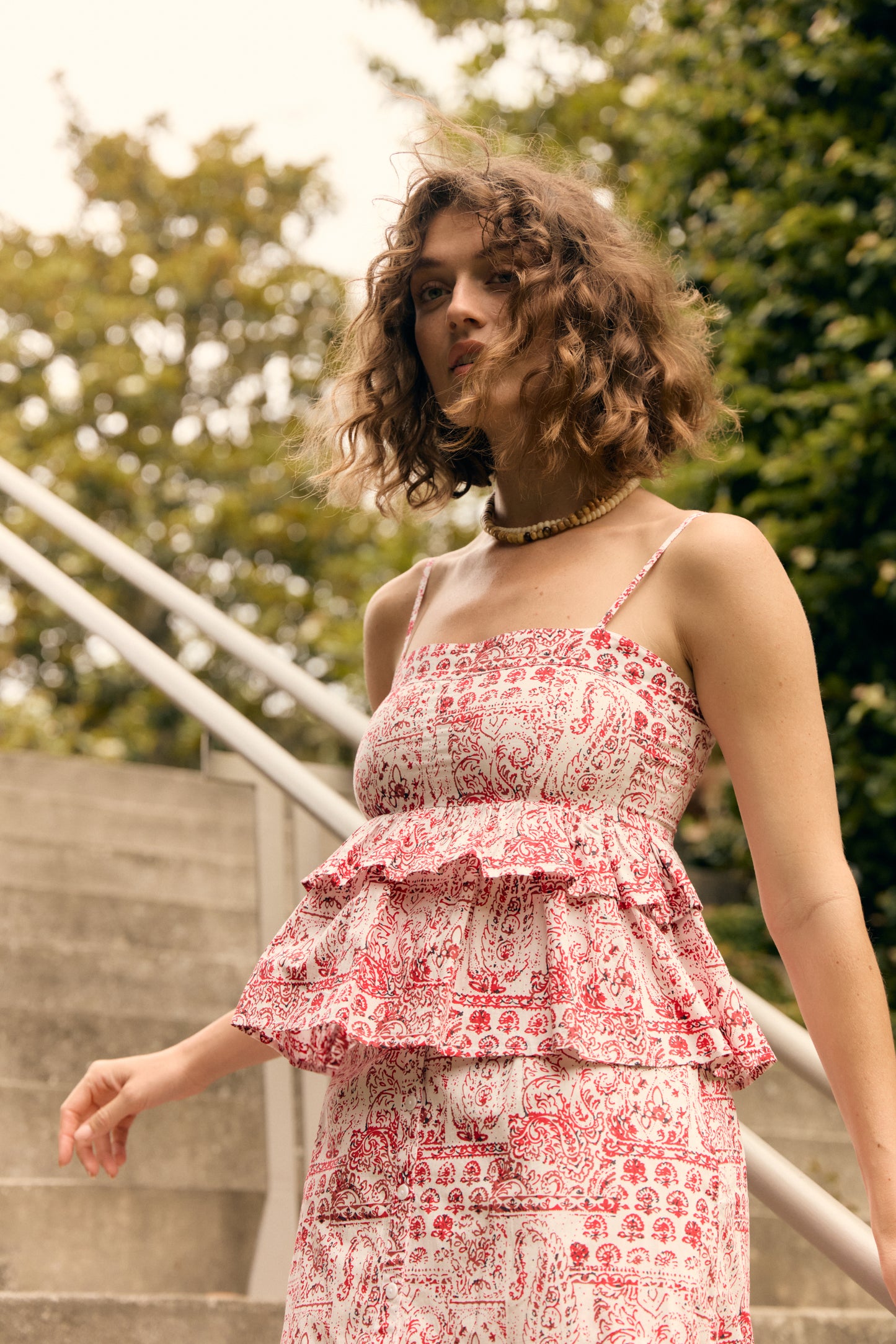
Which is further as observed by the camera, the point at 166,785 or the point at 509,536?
the point at 166,785

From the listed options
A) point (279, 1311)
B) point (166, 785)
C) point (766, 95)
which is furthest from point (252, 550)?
point (279, 1311)

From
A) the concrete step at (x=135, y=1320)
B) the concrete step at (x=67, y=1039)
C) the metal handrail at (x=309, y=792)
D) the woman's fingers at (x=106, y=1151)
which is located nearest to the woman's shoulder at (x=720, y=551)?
the metal handrail at (x=309, y=792)

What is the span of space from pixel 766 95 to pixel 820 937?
4.22 m

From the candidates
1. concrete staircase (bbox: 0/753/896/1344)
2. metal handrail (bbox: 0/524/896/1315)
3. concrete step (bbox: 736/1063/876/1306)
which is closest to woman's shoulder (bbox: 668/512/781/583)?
metal handrail (bbox: 0/524/896/1315)

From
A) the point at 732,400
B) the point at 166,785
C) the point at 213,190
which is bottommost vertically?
the point at 166,785

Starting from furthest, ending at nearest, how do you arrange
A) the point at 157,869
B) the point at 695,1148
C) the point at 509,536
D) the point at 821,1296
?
the point at 157,869 < the point at 821,1296 < the point at 509,536 < the point at 695,1148

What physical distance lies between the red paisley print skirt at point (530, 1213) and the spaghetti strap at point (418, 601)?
0.53m

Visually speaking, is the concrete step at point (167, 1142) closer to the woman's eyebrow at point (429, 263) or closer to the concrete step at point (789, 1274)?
the concrete step at point (789, 1274)

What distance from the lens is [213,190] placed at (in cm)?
1277

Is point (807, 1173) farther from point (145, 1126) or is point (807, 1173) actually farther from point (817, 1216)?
point (817, 1216)

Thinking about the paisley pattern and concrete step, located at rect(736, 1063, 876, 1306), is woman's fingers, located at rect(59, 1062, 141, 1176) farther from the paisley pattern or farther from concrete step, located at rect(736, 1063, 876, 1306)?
concrete step, located at rect(736, 1063, 876, 1306)

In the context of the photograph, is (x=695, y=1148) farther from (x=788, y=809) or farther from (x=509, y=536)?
(x=509, y=536)

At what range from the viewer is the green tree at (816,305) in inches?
160

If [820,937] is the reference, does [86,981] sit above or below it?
above
